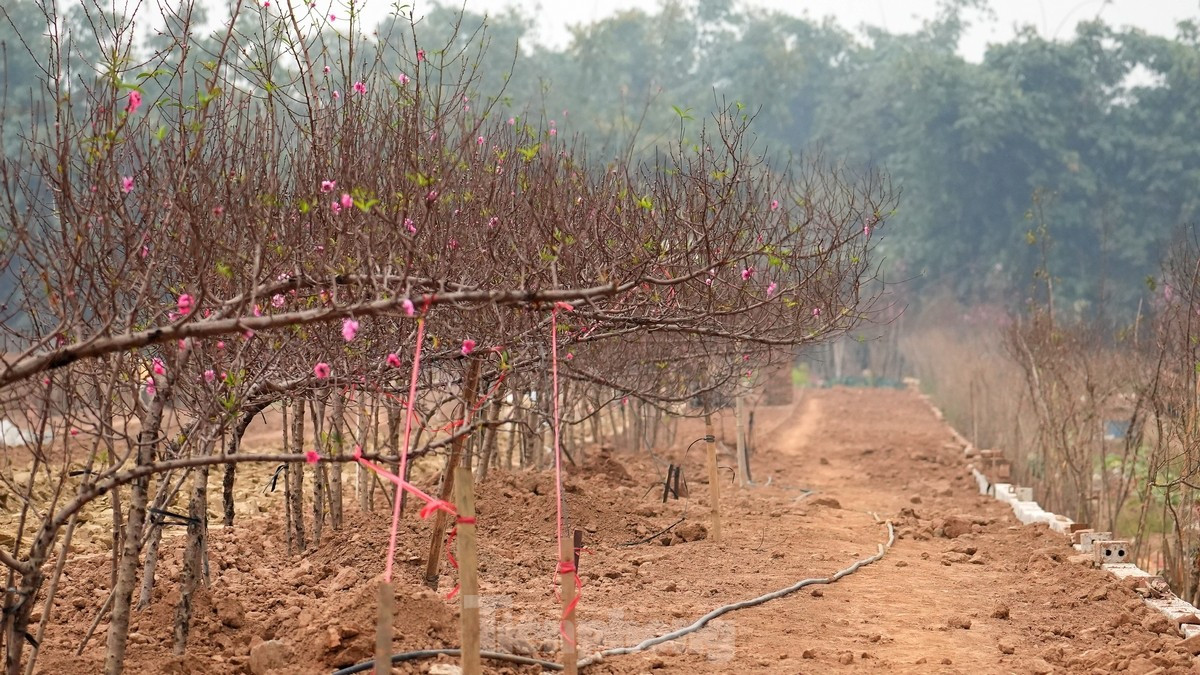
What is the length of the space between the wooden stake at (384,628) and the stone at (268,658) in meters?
1.55

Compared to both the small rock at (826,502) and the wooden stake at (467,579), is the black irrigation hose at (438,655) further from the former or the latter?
the small rock at (826,502)

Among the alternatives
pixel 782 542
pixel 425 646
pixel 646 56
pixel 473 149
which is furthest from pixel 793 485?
pixel 646 56

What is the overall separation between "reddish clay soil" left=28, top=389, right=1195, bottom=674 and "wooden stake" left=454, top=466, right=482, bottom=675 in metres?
0.96

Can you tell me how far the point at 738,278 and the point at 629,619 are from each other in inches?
121

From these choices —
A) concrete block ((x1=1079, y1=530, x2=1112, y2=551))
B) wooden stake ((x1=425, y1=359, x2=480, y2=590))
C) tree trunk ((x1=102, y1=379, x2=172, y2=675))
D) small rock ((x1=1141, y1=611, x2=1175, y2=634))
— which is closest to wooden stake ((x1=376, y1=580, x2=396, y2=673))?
tree trunk ((x1=102, y1=379, x2=172, y2=675))

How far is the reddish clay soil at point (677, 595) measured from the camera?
657 cm

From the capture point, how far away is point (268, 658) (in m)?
5.99

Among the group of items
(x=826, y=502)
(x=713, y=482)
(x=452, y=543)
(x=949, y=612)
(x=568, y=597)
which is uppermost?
(x=568, y=597)

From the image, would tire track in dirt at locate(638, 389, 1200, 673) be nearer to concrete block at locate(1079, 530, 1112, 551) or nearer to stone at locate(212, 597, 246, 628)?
concrete block at locate(1079, 530, 1112, 551)

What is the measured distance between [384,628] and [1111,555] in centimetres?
709

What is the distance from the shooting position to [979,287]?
43.6 meters

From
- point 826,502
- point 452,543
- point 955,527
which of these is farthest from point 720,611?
point 826,502

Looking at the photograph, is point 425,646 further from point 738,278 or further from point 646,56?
point 646,56

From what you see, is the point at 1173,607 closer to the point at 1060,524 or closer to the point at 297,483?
the point at 1060,524
